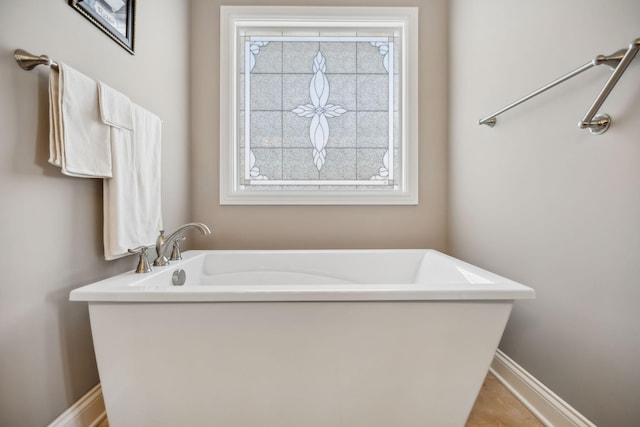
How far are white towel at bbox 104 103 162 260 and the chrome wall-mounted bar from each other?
31cm

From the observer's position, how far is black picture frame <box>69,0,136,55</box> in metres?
1.31

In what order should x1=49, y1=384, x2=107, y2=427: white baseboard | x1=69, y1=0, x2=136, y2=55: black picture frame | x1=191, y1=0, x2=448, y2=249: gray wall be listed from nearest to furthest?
x1=49, y1=384, x2=107, y2=427: white baseboard → x1=69, y1=0, x2=136, y2=55: black picture frame → x1=191, y1=0, x2=448, y2=249: gray wall

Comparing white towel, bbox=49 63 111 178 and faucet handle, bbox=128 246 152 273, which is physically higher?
white towel, bbox=49 63 111 178

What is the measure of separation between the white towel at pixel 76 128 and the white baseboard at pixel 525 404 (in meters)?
0.88

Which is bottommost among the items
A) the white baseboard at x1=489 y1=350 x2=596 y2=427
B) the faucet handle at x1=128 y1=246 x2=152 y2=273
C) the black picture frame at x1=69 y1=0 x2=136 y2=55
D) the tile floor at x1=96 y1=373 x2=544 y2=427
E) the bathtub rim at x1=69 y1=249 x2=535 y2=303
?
the tile floor at x1=96 y1=373 x2=544 y2=427

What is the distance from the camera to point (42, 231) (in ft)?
3.68

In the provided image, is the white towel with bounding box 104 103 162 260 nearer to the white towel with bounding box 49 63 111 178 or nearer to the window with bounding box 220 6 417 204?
the white towel with bounding box 49 63 111 178

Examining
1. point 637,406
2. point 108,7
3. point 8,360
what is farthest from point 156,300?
point 637,406

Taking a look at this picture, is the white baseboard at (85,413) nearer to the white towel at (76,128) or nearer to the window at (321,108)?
the white towel at (76,128)

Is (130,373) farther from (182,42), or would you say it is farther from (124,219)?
(182,42)

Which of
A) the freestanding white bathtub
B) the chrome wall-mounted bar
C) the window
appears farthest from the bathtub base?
the window

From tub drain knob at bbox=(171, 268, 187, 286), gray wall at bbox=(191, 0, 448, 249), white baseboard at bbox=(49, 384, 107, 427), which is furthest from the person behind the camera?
gray wall at bbox=(191, 0, 448, 249)

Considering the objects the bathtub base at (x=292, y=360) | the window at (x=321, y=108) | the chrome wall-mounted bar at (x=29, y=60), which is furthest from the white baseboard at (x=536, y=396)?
the chrome wall-mounted bar at (x=29, y=60)

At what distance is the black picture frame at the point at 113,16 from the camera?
4.29 feet
